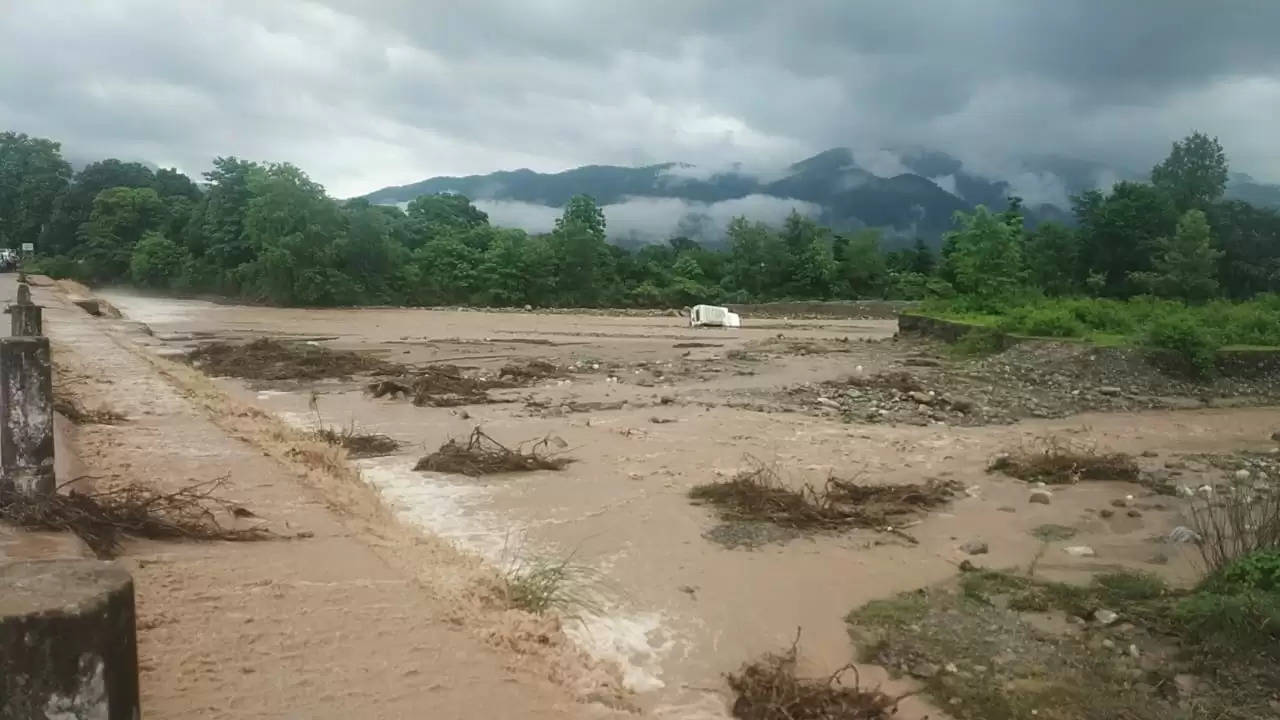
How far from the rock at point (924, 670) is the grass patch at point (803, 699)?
1.30ft

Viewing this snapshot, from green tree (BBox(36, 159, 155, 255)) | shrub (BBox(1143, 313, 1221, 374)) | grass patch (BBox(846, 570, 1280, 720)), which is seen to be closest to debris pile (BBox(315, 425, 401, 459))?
grass patch (BBox(846, 570, 1280, 720))

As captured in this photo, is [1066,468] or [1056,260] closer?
[1066,468]

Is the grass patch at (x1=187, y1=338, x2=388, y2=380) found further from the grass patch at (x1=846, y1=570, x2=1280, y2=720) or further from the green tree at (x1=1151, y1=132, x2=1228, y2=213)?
the green tree at (x1=1151, y1=132, x2=1228, y2=213)

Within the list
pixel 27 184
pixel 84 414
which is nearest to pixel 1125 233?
pixel 84 414

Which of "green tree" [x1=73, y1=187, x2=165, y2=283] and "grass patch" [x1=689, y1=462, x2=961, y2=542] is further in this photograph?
"green tree" [x1=73, y1=187, x2=165, y2=283]

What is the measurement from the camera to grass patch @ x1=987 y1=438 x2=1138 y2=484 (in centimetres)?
1020

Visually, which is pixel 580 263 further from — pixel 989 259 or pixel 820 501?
pixel 820 501

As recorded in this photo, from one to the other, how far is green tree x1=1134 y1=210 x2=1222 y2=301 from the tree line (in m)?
0.06

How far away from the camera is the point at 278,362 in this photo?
2038cm

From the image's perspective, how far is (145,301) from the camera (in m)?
52.7

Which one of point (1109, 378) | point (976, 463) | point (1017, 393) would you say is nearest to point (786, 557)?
point (976, 463)

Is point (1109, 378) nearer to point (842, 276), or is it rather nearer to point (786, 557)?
point (786, 557)

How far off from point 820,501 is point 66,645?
7.25 metres

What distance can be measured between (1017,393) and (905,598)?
36.0ft
